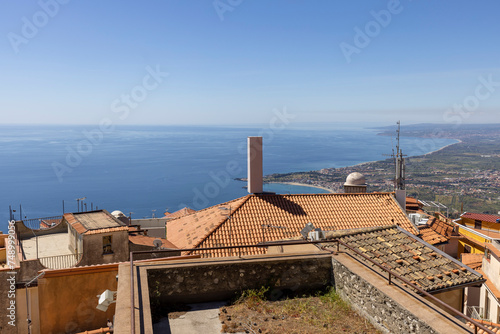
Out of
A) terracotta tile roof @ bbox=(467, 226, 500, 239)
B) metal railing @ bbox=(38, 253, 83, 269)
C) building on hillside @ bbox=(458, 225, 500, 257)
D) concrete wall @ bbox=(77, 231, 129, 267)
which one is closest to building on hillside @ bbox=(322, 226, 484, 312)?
concrete wall @ bbox=(77, 231, 129, 267)

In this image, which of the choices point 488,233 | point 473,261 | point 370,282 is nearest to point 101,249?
point 370,282

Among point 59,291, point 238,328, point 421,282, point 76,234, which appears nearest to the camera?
point 238,328

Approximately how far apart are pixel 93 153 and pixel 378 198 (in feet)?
637

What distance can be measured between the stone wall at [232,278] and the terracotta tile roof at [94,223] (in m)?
7.96

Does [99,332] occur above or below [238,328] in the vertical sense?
below

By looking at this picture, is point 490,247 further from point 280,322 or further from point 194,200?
point 194,200

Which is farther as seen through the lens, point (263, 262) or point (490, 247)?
point (490, 247)

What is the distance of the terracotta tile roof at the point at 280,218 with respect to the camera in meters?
15.2

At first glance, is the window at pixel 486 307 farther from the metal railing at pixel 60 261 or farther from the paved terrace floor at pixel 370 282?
the metal railing at pixel 60 261

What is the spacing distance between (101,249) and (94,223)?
158cm

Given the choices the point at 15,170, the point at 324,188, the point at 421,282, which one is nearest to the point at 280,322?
the point at 421,282

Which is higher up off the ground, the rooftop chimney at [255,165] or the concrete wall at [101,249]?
the rooftop chimney at [255,165]

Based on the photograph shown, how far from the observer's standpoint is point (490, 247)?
18000 millimetres

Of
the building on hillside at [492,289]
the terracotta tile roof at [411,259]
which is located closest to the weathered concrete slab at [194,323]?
the terracotta tile roof at [411,259]
